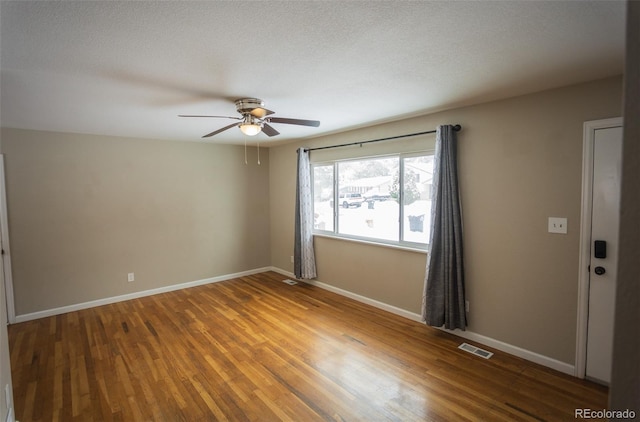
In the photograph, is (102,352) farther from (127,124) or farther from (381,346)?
(381,346)

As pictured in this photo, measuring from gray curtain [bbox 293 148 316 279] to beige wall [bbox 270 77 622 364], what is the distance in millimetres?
1931

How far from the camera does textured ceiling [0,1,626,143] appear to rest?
151 centimetres

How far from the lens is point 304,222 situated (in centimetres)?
515

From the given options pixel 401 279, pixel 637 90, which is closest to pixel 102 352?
pixel 401 279

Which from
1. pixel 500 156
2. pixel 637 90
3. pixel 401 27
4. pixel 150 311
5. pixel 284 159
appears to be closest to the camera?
pixel 637 90

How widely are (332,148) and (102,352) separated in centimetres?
379

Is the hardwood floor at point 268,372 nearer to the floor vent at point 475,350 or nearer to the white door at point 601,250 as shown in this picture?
the floor vent at point 475,350

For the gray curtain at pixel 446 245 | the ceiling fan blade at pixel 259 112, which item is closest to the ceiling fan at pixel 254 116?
the ceiling fan blade at pixel 259 112

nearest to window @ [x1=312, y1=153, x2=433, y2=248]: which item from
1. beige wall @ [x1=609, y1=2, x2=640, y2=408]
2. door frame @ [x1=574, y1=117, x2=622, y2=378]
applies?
door frame @ [x1=574, y1=117, x2=622, y2=378]

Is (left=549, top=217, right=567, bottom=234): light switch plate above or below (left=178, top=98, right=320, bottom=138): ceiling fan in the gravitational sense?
below

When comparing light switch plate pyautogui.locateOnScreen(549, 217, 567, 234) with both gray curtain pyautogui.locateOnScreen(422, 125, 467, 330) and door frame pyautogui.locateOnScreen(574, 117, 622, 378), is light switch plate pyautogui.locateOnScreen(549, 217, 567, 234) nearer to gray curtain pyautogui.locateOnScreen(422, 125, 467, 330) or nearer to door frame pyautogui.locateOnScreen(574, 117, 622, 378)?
door frame pyautogui.locateOnScreen(574, 117, 622, 378)

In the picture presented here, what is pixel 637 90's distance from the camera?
38 cm

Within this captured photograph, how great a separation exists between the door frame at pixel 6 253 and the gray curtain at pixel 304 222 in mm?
3717

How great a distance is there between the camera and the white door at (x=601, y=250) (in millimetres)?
2436
